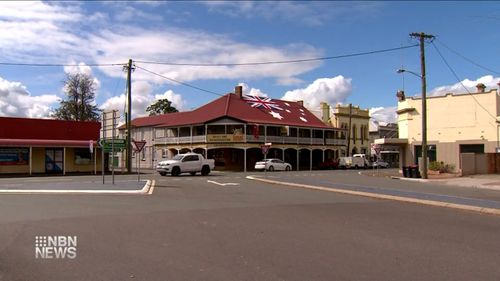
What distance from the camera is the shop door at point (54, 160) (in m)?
42.1

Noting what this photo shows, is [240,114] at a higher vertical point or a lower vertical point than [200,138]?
higher

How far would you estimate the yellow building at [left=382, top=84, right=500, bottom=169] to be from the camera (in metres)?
43.9

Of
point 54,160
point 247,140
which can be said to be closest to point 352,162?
point 247,140

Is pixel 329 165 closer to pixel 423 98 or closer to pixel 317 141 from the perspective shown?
pixel 317 141

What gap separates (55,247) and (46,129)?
1476 inches

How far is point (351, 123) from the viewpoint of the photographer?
81.7 meters

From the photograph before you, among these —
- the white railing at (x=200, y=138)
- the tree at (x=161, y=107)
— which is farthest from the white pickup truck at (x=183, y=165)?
the tree at (x=161, y=107)

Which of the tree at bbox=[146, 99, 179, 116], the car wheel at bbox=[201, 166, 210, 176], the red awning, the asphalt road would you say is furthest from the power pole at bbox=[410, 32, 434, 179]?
the tree at bbox=[146, 99, 179, 116]

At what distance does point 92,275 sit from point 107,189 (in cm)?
1502

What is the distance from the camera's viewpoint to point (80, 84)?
74312mm

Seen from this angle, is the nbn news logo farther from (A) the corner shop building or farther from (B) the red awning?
(A) the corner shop building

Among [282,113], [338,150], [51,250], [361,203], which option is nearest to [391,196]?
[361,203]

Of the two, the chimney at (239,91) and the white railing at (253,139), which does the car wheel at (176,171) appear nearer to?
the white railing at (253,139)

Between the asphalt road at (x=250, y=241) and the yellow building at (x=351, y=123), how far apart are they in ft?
213
